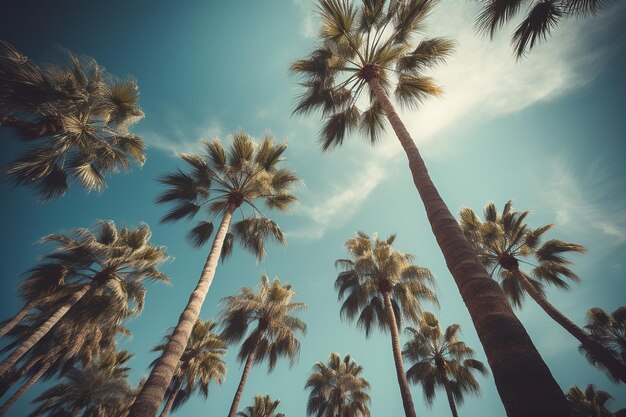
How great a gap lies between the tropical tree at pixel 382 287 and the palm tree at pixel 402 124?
6.68 meters

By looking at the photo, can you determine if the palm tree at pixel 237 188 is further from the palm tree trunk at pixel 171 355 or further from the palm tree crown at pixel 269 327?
the palm tree crown at pixel 269 327

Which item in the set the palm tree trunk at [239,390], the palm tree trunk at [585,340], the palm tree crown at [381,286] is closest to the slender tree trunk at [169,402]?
the palm tree trunk at [239,390]

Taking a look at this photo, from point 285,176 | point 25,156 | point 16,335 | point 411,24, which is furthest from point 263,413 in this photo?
point 411,24

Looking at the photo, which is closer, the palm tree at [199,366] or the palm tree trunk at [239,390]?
the palm tree trunk at [239,390]

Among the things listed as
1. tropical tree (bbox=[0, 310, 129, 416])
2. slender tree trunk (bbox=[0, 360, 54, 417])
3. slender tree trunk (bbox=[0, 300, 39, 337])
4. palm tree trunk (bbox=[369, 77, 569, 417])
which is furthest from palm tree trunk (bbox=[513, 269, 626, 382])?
slender tree trunk (bbox=[0, 360, 54, 417])

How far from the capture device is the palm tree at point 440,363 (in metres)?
15.6

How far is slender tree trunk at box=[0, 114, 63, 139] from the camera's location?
708 cm

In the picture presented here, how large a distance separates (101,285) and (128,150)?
6815mm

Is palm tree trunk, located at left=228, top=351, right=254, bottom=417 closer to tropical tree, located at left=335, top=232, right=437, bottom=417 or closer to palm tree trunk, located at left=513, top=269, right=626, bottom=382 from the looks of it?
tropical tree, located at left=335, top=232, right=437, bottom=417

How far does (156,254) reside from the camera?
1321cm

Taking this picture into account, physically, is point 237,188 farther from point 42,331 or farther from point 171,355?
point 42,331

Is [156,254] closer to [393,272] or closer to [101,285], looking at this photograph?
[101,285]

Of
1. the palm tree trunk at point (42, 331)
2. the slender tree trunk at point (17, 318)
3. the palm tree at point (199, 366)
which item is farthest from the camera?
the palm tree at point (199, 366)

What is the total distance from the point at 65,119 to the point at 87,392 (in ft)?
57.1
